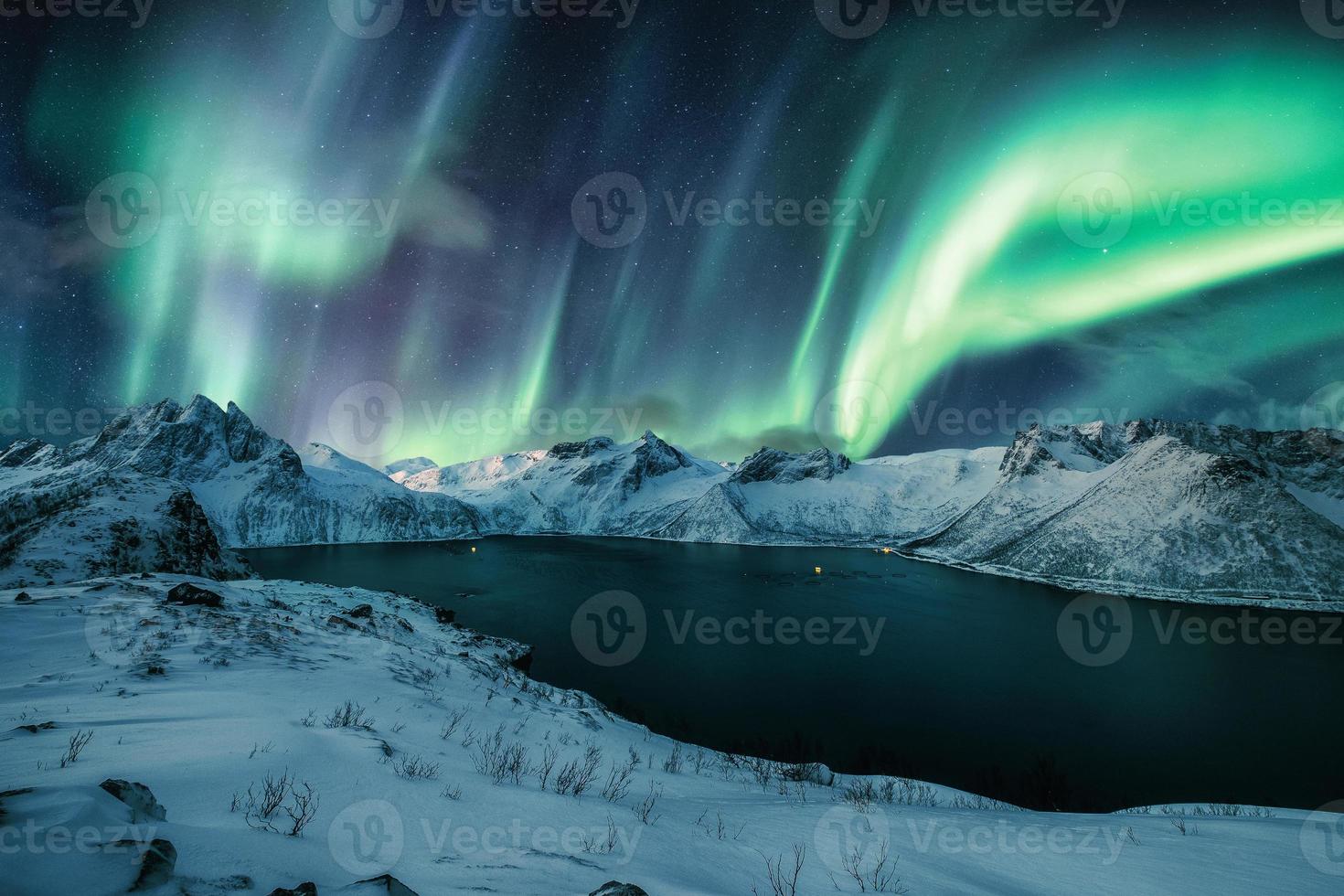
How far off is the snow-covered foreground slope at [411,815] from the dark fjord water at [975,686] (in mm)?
21398

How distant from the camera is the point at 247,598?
19.5 m

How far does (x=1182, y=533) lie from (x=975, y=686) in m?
86.5

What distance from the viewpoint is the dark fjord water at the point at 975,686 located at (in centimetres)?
2738

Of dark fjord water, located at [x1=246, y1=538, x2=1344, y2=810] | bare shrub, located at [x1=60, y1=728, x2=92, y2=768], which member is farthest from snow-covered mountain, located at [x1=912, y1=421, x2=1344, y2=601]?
bare shrub, located at [x1=60, y1=728, x2=92, y2=768]

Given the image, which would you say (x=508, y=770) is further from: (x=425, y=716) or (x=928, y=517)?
(x=928, y=517)

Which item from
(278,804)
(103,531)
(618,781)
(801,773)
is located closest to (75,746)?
(278,804)

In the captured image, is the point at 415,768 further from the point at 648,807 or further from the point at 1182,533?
the point at 1182,533

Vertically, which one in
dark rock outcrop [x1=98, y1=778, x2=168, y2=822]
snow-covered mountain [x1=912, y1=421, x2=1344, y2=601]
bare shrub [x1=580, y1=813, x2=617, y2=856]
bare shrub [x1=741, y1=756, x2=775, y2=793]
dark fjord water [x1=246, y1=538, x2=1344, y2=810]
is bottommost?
dark fjord water [x1=246, y1=538, x2=1344, y2=810]

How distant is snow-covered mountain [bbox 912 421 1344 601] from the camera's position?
81812 mm

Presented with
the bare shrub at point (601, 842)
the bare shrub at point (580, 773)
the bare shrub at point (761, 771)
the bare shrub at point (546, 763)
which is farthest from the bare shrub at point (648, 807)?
the bare shrub at point (761, 771)

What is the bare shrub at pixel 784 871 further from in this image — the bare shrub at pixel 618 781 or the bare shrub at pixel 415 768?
the bare shrub at pixel 415 768

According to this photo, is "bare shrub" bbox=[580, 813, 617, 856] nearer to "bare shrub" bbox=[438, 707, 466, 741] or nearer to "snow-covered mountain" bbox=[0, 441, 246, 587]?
"bare shrub" bbox=[438, 707, 466, 741]

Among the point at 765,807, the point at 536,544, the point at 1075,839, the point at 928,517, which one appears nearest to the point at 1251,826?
the point at 1075,839

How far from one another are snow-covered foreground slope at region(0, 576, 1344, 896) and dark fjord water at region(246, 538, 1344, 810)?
70.2ft
